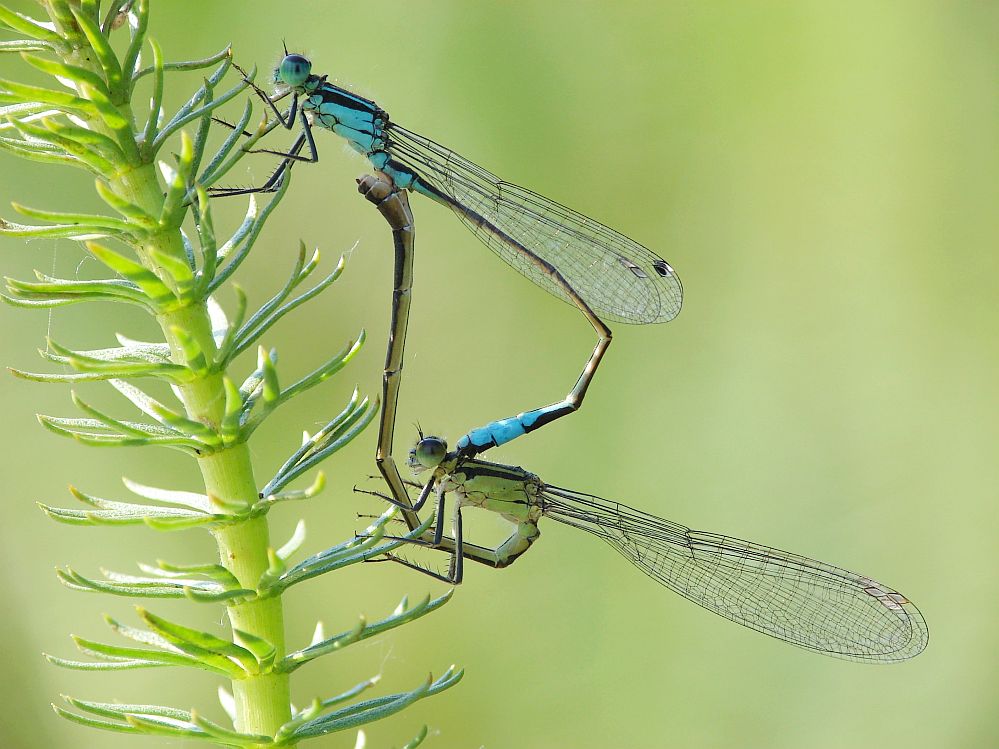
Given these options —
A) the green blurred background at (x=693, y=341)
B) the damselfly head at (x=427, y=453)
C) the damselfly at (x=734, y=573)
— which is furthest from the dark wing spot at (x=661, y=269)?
the damselfly head at (x=427, y=453)

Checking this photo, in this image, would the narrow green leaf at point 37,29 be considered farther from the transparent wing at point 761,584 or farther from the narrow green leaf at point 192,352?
the transparent wing at point 761,584

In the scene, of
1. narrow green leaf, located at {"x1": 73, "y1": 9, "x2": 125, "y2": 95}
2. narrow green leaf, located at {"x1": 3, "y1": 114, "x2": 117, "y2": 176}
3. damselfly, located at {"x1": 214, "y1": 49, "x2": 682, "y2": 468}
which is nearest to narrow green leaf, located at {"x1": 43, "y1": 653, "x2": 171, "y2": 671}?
narrow green leaf, located at {"x1": 3, "y1": 114, "x2": 117, "y2": 176}

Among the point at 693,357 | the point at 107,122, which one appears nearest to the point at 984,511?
the point at 693,357

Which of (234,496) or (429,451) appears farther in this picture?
(429,451)

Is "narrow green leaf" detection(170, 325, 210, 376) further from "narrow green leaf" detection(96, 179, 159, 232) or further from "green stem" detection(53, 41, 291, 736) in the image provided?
"narrow green leaf" detection(96, 179, 159, 232)

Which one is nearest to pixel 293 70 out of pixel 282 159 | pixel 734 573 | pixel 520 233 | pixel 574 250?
pixel 282 159

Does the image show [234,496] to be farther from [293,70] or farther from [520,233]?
[520,233]
